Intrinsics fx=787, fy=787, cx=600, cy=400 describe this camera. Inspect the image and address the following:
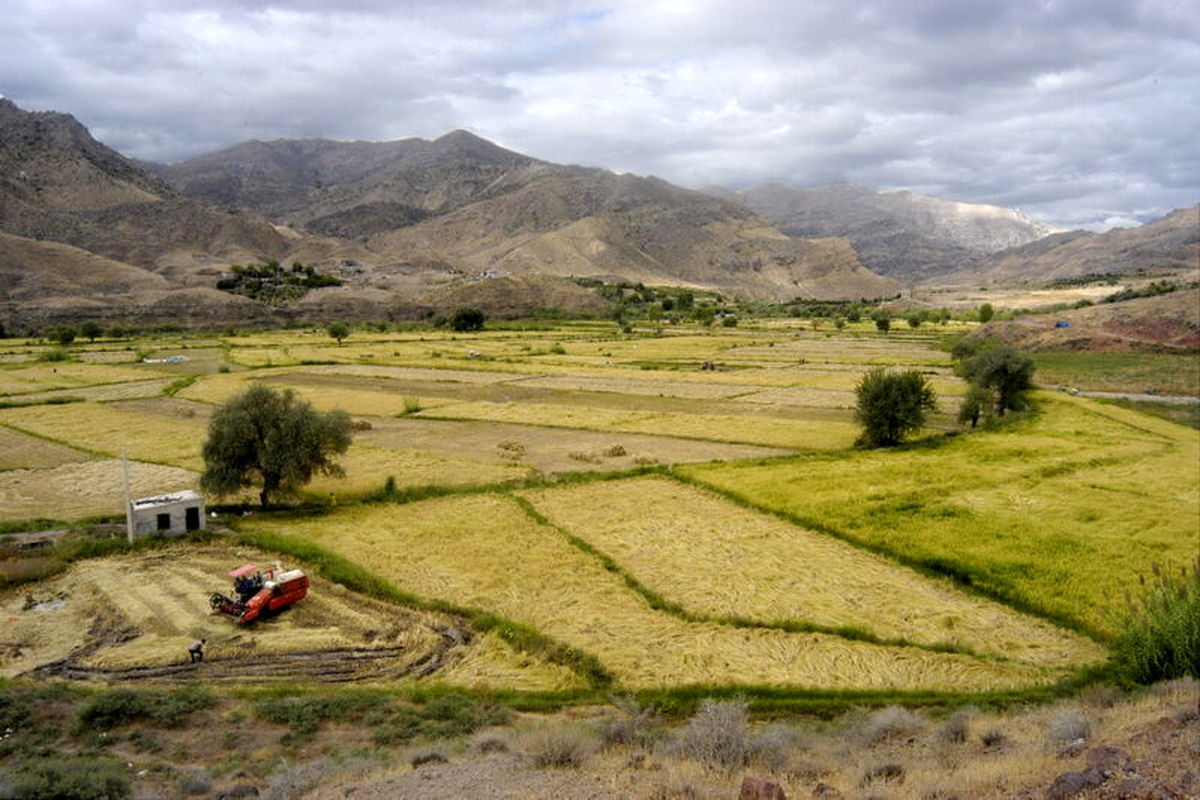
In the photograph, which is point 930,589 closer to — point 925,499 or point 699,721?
point 925,499

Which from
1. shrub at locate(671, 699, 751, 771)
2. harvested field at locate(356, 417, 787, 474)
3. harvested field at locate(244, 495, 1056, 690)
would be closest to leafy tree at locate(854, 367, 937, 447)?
harvested field at locate(356, 417, 787, 474)

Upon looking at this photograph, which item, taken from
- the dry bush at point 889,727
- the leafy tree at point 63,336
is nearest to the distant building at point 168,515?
the dry bush at point 889,727

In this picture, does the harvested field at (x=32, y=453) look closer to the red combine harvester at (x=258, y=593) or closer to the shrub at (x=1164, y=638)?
the red combine harvester at (x=258, y=593)

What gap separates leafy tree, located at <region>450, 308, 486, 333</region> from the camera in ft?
375

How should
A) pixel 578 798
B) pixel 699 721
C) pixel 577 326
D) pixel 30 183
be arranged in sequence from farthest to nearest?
pixel 30 183
pixel 577 326
pixel 699 721
pixel 578 798

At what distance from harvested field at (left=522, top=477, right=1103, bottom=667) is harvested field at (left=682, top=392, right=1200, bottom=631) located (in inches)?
44.5

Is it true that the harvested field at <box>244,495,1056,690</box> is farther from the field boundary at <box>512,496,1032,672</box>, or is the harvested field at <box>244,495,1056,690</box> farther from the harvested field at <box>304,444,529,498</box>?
the harvested field at <box>304,444,529,498</box>

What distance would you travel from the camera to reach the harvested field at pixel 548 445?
34.3 m

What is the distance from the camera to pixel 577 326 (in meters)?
125

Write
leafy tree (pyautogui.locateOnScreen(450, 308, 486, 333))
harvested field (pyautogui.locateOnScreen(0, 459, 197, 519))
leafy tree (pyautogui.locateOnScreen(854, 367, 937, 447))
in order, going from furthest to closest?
leafy tree (pyautogui.locateOnScreen(450, 308, 486, 333)), leafy tree (pyautogui.locateOnScreen(854, 367, 937, 447)), harvested field (pyautogui.locateOnScreen(0, 459, 197, 519))

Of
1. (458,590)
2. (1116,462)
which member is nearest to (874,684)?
(458,590)

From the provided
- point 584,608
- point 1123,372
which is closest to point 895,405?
point 584,608

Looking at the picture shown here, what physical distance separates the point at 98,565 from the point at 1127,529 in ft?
95.1

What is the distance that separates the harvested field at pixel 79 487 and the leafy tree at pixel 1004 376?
41.5 metres
